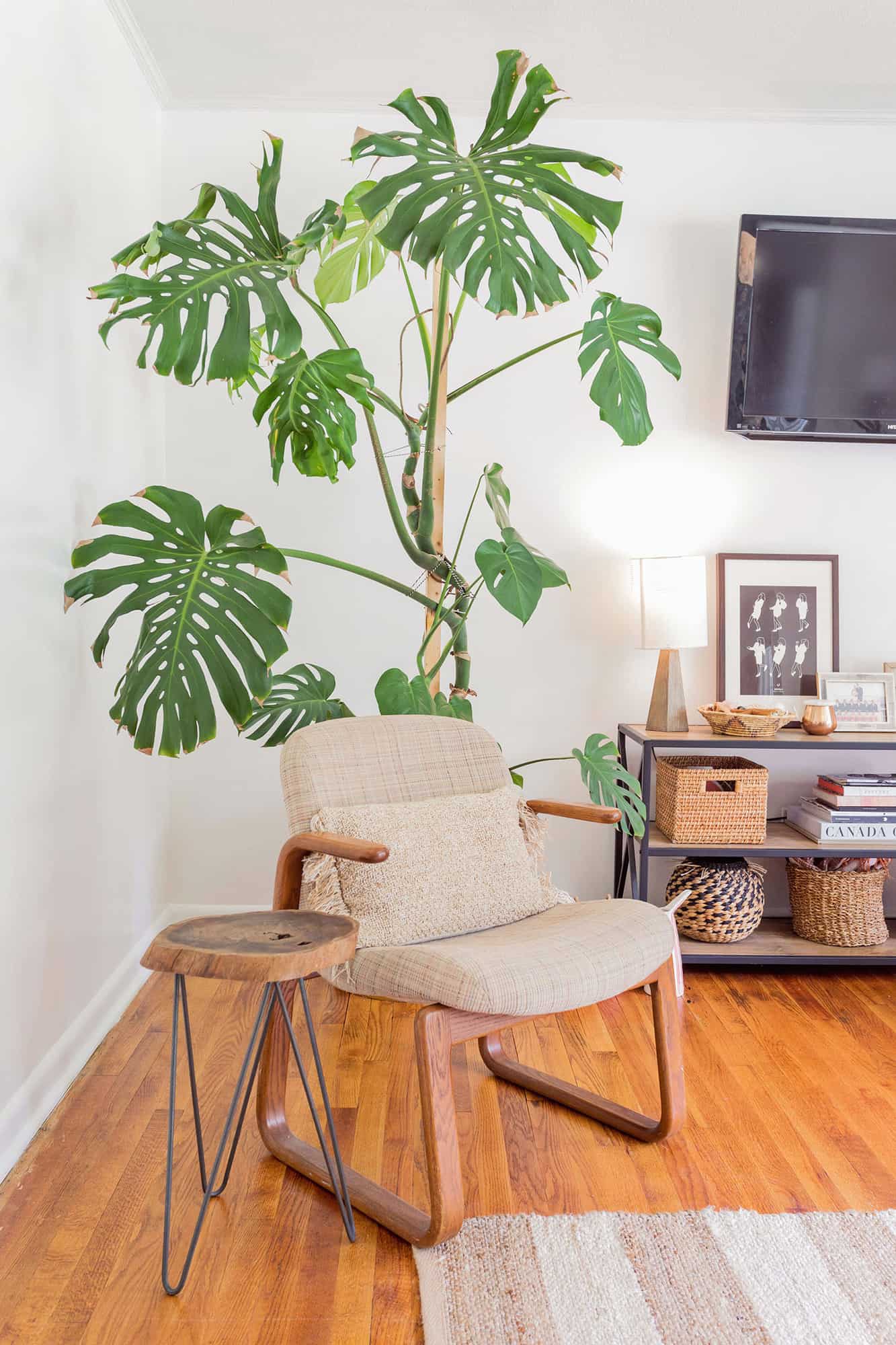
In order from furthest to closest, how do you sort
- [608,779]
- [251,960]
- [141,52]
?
[141,52] < [608,779] < [251,960]

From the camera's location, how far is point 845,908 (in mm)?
3021

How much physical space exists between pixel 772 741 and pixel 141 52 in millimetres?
2648

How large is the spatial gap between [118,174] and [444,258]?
1.20 metres

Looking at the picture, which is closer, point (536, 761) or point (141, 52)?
point (141, 52)

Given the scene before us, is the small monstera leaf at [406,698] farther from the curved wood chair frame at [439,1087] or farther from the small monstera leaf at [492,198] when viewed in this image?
the small monstera leaf at [492,198]

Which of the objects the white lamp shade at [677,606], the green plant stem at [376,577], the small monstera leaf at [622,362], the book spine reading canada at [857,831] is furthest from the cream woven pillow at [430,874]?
the book spine reading canada at [857,831]

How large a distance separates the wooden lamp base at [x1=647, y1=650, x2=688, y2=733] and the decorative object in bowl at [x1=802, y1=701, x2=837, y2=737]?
0.36 meters

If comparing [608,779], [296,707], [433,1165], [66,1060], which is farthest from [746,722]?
[66,1060]

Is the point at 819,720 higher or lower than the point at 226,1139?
higher

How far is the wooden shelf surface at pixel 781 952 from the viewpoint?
2.95 meters

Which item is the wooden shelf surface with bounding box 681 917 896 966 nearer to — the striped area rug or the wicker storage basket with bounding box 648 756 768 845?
the wicker storage basket with bounding box 648 756 768 845

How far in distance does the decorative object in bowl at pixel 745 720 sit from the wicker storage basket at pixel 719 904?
406 mm

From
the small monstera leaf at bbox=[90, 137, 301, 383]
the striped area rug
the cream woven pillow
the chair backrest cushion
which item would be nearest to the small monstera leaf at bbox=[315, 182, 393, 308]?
the small monstera leaf at bbox=[90, 137, 301, 383]

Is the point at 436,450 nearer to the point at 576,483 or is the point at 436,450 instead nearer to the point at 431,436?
the point at 431,436
